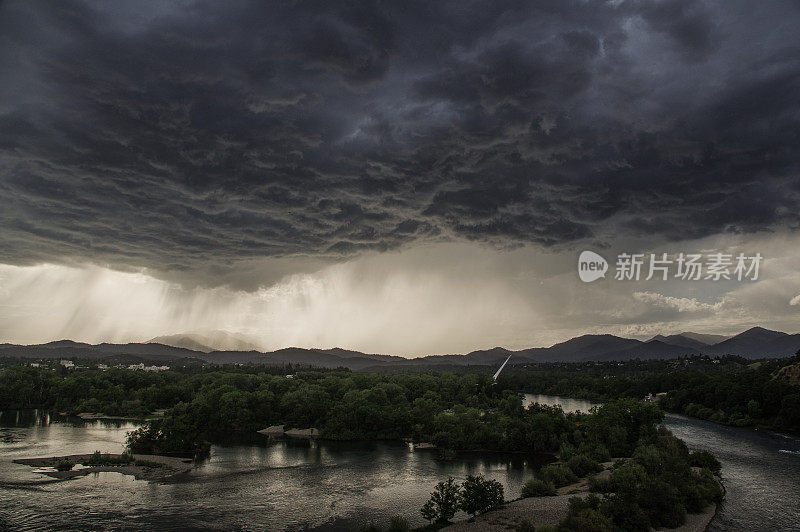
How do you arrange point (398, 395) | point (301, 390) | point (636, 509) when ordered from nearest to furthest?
1. point (636, 509)
2. point (301, 390)
3. point (398, 395)

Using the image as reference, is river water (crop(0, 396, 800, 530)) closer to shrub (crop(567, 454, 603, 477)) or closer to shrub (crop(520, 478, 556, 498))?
shrub (crop(520, 478, 556, 498))

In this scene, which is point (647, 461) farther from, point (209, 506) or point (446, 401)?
point (446, 401)

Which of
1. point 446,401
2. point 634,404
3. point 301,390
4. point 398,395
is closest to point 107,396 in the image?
point 301,390

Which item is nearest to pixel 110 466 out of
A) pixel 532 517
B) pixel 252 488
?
pixel 252 488

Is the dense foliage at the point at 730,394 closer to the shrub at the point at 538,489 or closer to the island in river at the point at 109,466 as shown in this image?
the shrub at the point at 538,489

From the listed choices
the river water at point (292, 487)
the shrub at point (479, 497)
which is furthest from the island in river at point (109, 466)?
the shrub at point (479, 497)

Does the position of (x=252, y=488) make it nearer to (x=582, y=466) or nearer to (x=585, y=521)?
(x=585, y=521)
